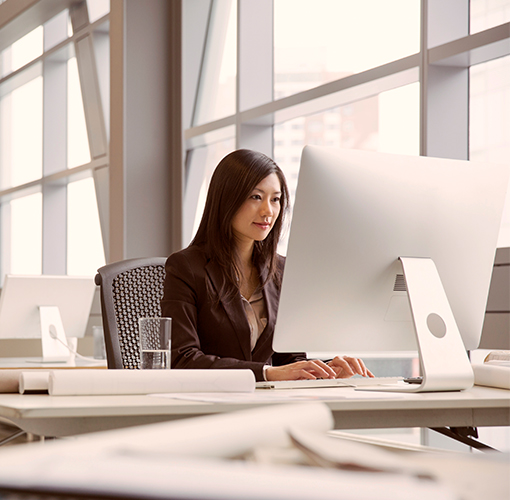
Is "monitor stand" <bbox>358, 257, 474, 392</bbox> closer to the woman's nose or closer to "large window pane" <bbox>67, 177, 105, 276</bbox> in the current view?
the woman's nose

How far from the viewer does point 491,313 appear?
2574 millimetres

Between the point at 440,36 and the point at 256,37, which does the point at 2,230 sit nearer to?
the point at 256,37

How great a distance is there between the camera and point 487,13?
2785 mm

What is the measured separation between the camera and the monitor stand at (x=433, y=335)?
130cm

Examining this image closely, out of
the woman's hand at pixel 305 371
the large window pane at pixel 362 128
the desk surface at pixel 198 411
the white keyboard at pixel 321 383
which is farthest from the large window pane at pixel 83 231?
the desk surface at pixel 198 411

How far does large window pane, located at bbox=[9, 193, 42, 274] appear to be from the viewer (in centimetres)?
665

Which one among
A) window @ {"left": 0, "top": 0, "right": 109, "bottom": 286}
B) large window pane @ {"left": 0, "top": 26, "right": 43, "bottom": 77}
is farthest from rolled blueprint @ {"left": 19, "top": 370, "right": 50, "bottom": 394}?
large window pane @ {"left": 0, "top": 26, "right": 43, "bottom": 77}

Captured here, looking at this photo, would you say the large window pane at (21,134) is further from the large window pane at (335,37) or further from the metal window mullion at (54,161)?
the large window pane at (335,37)

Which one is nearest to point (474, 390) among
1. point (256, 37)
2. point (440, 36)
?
point (440, 36)

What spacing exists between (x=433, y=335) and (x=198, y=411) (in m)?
0.59

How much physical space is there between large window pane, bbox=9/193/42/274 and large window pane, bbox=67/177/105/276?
1.47 ft

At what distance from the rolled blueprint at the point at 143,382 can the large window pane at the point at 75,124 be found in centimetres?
502

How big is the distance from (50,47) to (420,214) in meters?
5.64

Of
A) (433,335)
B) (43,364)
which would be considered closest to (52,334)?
(43,364)
